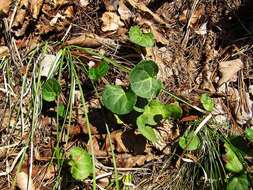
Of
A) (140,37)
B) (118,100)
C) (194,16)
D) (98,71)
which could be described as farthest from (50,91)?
(194,16)

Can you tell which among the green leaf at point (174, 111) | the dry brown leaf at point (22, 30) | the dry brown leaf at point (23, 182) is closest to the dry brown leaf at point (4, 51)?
the dry brown leaf at point (22, 30)

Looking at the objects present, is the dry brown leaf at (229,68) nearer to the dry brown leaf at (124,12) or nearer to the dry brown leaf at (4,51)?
the dry brown leaf at (124,12)

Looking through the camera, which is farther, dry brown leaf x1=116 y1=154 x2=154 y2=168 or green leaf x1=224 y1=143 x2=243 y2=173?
dry brown leaf x1=116 y1=154 x2=154 y2=168

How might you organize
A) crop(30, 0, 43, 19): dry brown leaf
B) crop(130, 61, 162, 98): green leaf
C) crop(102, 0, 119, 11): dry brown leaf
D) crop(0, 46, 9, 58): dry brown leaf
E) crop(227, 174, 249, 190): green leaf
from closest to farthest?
crop(227, 174, 249, 190): green leaf < crop(130, 61, 162, 98): green leaf < crop(0, 46, 9, 58): dry brown leaf < crop(30, 0, 43, 19): dry brown leaf < crop(102, 0, 119, 11): dry brown leaf

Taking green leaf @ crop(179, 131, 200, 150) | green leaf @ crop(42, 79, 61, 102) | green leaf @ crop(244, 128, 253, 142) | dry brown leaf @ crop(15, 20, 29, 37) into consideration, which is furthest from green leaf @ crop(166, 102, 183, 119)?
dry brown leaf @ crop(15, 20, 29, 37)

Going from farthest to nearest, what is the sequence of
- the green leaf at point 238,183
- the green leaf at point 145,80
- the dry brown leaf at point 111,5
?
the dry brown leaf at point 111,5
the green leaf at point 145,80
the green leaf at point 238,183

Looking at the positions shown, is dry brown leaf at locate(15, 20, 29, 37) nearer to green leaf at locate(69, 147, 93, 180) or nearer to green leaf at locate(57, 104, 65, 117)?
green leaf at locate(57, 104, 65, 117)

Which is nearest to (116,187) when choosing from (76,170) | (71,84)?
(76,170)

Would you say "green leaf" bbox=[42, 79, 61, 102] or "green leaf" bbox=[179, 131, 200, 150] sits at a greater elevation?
"green leaf" bbox=[42, 79, 61, 102]
